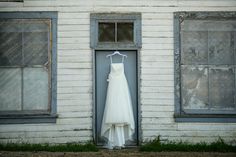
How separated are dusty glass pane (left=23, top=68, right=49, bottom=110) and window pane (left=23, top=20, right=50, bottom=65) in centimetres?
23

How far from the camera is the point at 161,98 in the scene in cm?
1057

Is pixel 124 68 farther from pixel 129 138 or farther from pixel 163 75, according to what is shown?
pixel 129 138

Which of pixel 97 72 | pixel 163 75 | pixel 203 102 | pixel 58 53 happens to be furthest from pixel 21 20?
pixel 203 102

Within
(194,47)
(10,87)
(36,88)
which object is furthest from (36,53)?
(194,47)

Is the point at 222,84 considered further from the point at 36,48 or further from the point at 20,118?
the point at 20,118

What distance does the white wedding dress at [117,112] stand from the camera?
10211 mm

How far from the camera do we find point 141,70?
416 inches

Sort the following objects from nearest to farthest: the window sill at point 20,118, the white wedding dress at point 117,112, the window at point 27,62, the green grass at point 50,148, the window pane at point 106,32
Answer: the green grass at point 50,148
the white wedding dress at point 117,112
the window sill at point 20,118
the window at point 27,62
the window pane at point 106,32

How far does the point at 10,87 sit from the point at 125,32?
9.57 feet

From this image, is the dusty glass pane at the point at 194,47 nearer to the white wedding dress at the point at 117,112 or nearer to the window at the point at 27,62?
the white wedding dress at the point at 117,112

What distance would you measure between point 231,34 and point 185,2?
1299mm

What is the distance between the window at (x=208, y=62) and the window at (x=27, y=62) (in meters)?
3.03

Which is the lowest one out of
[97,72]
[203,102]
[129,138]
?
[129,138]

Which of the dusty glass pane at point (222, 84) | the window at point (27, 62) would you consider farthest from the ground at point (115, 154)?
the dusty glass pane at point (222, 84)
